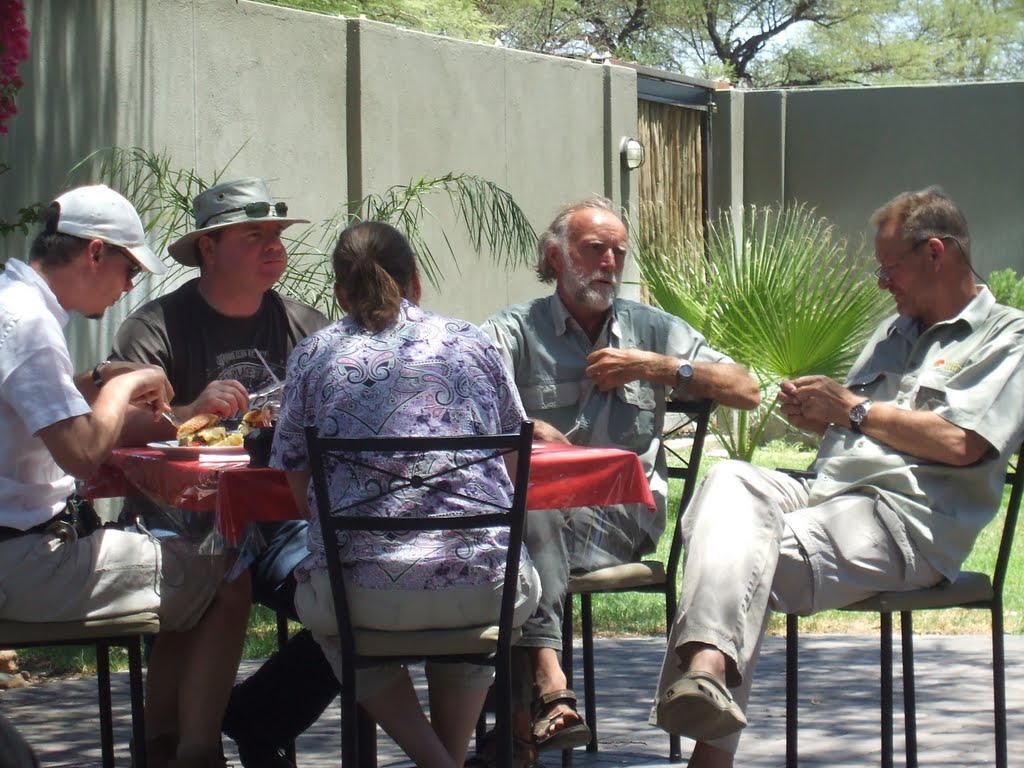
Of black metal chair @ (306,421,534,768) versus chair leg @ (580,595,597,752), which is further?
chair leg @ (580,595,597,752)

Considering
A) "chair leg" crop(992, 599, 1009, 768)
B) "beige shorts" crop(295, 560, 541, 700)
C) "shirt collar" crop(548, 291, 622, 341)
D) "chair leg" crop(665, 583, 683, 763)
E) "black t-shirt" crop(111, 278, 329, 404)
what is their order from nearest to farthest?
"beige shorts" crop(295, 560, 541, 700) < "chair leg" crop(992, 599, 1009, 768) < "chair leg" crop(665, 583, 683, 763) < "black t-shirt" crop(111, 278, 329, 404) < "shirt collar" crop(548, 291, 622, 341)

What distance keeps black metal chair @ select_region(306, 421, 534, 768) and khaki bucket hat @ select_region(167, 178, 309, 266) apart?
1482 millimetres

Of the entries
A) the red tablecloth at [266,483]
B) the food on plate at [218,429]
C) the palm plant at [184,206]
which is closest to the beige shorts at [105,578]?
the red tablecloth at [266,483]

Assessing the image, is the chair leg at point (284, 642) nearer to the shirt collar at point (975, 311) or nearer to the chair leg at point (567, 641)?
the chair leg at point (567, 641)

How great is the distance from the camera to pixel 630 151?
10.7 metres

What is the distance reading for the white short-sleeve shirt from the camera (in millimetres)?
3188

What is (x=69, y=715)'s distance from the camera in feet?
15.2

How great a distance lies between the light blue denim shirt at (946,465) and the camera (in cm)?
366

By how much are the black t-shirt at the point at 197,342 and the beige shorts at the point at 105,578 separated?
32.3 inches

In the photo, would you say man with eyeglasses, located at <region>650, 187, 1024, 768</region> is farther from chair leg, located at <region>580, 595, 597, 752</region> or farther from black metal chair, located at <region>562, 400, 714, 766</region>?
chair leg, located at <region>580, 595, 597, 752</region>

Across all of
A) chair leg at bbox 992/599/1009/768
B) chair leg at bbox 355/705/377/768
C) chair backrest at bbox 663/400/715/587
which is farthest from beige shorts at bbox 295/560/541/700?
chair leg at bbox 992/599/1009/768

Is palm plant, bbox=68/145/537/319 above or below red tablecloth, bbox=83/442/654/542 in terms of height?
above

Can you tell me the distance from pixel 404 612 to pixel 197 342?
4.81ft

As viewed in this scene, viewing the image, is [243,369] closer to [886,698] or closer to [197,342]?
[197,342]
